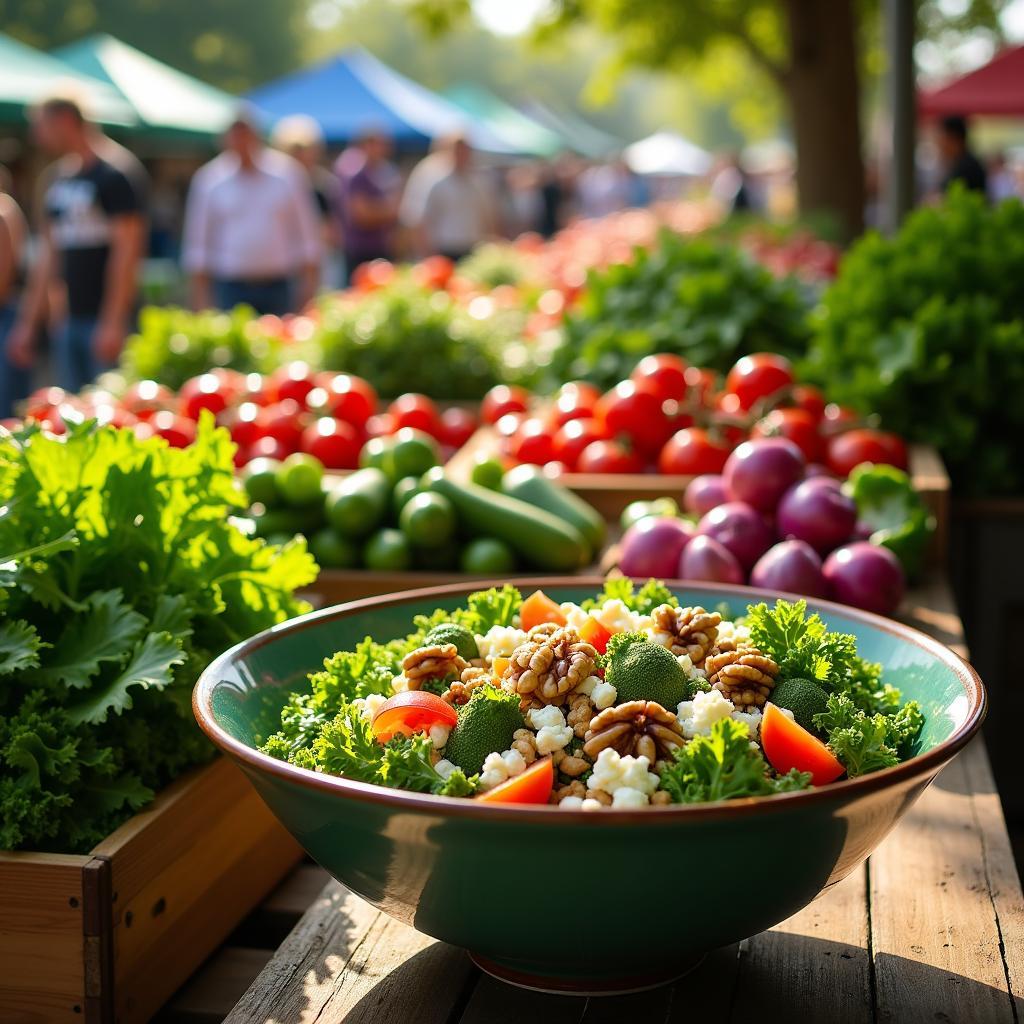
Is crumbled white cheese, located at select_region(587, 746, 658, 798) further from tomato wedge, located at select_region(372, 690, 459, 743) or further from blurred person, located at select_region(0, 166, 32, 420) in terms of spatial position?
blurred person, located at select_region(0, 166, 32, 420)

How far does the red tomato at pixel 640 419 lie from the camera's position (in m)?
3.88

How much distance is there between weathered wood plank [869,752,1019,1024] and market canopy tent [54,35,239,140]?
13744mm

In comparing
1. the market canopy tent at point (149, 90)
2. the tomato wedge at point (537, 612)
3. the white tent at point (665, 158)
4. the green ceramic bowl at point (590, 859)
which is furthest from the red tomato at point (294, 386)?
the white tent at point (665, 158)

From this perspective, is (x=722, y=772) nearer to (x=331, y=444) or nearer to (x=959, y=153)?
(x=331, y=444)

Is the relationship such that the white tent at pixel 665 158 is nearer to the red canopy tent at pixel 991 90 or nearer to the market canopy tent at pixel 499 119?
the market canopy tent at pixel 499 119

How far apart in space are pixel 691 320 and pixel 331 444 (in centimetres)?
167

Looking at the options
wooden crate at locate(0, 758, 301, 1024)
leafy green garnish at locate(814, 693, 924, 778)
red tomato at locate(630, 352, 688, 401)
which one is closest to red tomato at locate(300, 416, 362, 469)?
red tomato at locate(630, 352, 688, 401)

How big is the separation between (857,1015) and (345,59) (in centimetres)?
2076

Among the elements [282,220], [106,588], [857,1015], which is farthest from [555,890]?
[282,220]

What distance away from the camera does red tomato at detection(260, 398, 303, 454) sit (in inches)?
160

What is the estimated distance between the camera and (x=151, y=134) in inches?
573

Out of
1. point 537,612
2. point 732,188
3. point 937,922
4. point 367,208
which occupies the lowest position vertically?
point 937,922

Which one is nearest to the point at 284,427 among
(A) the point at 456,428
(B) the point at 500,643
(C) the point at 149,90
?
(A) the point at 456,428

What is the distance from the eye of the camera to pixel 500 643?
64.9 inches
